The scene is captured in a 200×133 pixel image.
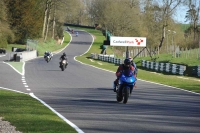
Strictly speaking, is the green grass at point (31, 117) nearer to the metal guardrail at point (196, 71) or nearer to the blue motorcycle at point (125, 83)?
the blue motorcycle at point (125, 83)

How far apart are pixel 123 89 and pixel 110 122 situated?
4.71 metres

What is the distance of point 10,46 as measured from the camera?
84.6 m

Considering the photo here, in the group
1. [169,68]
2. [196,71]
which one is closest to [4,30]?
[169,68]

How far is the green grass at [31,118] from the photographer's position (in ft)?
32.2

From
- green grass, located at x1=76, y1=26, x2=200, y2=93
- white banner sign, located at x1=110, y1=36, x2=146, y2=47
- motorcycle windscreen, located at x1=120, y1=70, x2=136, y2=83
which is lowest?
green grass, located at x1=76, y1=26, x2=200, y2=93

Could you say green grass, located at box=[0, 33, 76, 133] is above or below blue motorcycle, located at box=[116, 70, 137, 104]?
below

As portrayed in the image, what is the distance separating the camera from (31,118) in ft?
37.3

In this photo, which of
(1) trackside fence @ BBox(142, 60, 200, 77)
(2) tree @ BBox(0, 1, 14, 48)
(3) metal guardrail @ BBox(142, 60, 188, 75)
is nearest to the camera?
(1) trackside fence @ BBox(142, 60, 200, 77)

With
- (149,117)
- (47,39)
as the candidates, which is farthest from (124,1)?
(149,117)

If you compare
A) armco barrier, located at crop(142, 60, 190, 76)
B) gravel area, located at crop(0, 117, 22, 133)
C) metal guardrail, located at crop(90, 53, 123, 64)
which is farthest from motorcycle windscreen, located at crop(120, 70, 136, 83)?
metal guardrail, located at crop(90, 53, 123, 64)

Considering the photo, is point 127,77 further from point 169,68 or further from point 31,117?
point 169,68

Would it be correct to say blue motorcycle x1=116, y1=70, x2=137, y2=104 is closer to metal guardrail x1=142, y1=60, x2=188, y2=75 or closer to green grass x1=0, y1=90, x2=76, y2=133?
green grass x1=0, y1=90, x2=76, y2=133

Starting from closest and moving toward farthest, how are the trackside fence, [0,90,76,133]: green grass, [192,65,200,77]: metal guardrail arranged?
[0,90,76,133]: green grass
[192,65,200,77]: metal guardrail
the trackside fence

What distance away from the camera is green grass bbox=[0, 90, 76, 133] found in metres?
9.81
